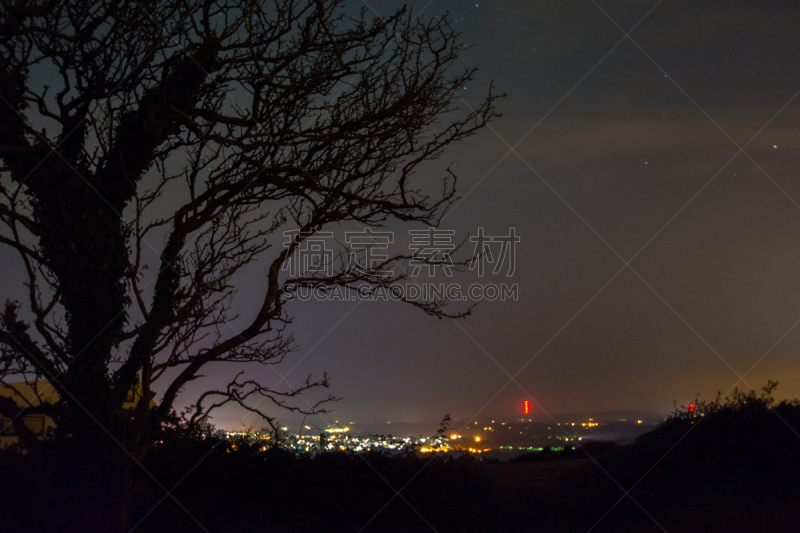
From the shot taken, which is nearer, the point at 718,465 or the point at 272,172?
the point at 272,172

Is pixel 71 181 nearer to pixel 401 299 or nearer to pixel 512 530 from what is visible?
pixel 401 299

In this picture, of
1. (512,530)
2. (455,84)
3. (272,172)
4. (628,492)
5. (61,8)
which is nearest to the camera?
(61,8)

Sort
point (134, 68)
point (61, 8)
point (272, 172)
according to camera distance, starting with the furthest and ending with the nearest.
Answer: point (272, 172), point (134, 68), point (61, 8)

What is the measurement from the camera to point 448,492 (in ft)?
23.4

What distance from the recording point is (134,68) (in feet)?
18.0

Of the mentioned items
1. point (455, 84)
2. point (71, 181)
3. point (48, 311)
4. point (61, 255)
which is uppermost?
point (455, 84)

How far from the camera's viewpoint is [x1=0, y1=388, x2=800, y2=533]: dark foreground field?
6574 millimetres

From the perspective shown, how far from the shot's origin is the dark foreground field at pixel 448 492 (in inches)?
259

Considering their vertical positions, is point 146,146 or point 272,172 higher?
point 272,172

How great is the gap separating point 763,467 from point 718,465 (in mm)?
619

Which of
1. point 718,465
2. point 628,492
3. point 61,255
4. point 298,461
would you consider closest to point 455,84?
point 61,255

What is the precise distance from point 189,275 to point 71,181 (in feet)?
4.18

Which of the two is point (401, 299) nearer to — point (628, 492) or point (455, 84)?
point (455, 84)

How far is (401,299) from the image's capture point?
6125mm
